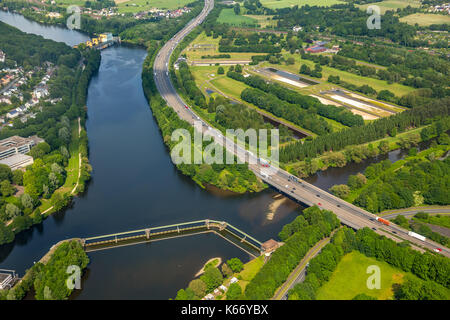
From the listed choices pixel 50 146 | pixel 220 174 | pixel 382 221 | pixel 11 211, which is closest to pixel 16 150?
pixel 50 146

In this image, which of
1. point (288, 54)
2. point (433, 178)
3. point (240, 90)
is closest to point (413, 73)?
point (288, 54)

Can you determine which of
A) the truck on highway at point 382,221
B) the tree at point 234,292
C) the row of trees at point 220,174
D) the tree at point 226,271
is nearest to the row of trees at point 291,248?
the tree at point 234,292

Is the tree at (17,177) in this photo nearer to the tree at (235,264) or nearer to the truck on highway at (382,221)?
the tree at (235,264)

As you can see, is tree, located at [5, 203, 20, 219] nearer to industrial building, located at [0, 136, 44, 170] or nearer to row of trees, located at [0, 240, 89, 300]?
row of trees, located at [0, 240, 89, 300]

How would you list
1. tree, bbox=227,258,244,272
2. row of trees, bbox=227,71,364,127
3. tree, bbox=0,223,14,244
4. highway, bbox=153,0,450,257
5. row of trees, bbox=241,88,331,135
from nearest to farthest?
tree, bbox=227,258,244,272 < tree, bbox=0,223,14,244 < highway, bbox=153,0,450,257 < row of trees, bbox=241,88,331,135 < row of trees, bbox=227,71,364,127

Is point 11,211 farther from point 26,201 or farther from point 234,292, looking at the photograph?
point 234,292

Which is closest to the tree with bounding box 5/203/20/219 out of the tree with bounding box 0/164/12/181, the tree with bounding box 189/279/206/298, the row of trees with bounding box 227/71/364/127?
the tree with bounding box 0/164/12/181
